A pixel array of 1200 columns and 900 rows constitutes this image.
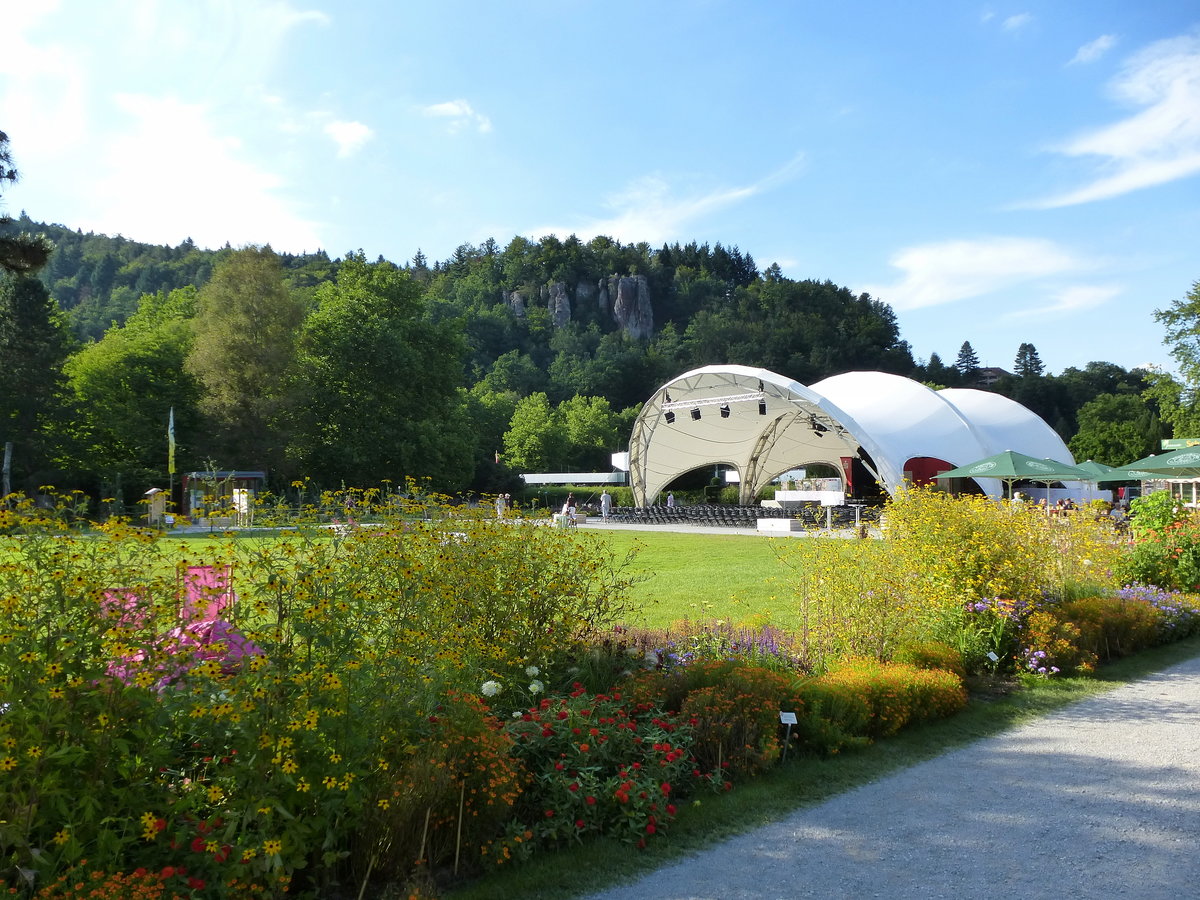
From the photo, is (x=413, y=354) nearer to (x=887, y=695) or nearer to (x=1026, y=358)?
(x=887, y=695)

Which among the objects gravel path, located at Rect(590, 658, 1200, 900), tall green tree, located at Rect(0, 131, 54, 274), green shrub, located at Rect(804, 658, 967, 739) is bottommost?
gravel path, located at Rect(590, 658, 1200, 900)

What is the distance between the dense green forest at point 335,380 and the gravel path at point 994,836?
10563 mm

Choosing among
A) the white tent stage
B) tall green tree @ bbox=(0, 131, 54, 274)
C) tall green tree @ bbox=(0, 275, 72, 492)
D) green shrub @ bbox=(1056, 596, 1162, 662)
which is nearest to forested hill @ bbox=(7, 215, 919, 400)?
the white tent stage

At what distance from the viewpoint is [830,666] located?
5664 mm

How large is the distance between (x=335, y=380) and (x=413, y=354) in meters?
3.27

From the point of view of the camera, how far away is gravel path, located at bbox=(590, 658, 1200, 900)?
3033 mm

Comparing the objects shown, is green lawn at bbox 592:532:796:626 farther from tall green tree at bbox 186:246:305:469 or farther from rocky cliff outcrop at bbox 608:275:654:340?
rocky cliff outcrop at bbox 608:275:654:340

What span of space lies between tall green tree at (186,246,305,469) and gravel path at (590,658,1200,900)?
102ft

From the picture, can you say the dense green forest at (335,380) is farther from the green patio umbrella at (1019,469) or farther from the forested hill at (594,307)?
the green patio umbrella at (1019,469)

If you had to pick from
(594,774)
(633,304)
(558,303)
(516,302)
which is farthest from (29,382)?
(633,304)

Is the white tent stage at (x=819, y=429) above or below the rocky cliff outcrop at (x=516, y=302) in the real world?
below

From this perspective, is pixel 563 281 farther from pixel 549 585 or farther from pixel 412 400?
pixel 549 585

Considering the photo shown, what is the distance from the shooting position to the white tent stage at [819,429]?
976 inches

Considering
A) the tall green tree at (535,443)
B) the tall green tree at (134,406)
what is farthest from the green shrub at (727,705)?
the tall green tree at (535,443)
